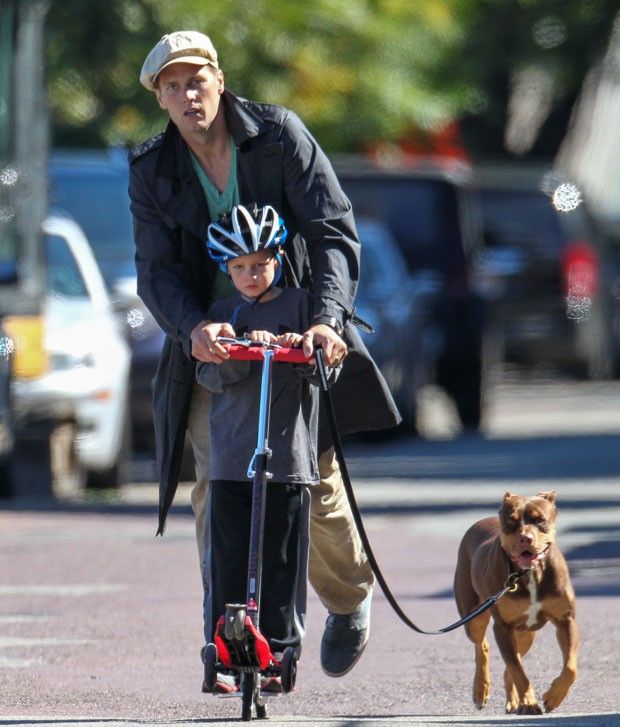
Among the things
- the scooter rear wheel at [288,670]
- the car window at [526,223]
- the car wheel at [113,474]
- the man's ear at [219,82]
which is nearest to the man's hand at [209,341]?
the man's ear at [219,82]

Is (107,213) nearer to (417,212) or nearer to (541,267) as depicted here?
(417,212)

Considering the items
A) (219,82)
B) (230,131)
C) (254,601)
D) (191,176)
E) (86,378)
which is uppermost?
(219,82)

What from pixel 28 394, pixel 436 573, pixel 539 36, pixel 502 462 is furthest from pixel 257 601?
pixel 539 36

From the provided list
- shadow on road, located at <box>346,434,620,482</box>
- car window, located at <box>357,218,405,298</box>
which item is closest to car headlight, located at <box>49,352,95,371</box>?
shadow on road, located at <box>346,434,620,482</box>

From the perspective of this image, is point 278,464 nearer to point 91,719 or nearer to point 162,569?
point 91,719

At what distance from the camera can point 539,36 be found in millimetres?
23156

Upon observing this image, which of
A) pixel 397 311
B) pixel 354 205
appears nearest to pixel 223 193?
pixel 397 311

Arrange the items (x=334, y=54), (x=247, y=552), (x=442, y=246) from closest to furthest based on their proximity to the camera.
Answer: (x=247, y=552) → (x=442, y=246) → (x=334, y=54)

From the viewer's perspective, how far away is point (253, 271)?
6367mm

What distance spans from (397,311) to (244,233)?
11695 millimetres

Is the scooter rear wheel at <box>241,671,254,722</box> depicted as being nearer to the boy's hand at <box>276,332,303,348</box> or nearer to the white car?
the boy's hand at <box>276,332,303,348</box>

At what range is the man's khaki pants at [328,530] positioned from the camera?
6.62 m

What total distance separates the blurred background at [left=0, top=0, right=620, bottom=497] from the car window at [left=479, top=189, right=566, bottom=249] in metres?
0.02

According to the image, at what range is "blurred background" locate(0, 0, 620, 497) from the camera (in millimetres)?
14031
